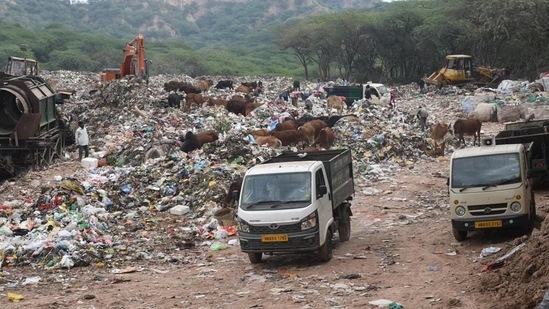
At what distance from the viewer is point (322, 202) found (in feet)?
38.0

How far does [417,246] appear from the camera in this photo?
1217 cm

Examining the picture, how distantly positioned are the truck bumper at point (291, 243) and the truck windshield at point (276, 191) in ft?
1.43

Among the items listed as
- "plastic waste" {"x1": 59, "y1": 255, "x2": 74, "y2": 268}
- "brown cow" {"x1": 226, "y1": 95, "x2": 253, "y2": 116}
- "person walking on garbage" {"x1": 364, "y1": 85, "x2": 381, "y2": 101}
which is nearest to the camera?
"plastic waste" {"x1": 59, "y1": 255, "x2": 74, "y2": 268}

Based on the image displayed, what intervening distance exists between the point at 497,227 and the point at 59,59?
7040 centimetres

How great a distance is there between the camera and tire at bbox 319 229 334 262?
11.3 metres

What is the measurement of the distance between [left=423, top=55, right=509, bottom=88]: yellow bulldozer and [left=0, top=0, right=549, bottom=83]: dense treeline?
2.33 m

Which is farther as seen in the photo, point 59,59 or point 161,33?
point 161,33

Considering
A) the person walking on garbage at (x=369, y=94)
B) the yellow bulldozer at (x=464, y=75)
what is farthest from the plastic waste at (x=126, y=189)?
the yellow bulldozer at (x=464, y=75)

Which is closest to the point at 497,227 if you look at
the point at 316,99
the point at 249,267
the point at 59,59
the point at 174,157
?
the point at 249,267

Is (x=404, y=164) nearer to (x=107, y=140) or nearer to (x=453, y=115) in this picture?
(x=107, y=140)

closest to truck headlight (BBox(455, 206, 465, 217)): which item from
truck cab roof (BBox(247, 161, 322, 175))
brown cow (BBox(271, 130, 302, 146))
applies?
truck cab roof (BBox(247, 161, 322, 175))

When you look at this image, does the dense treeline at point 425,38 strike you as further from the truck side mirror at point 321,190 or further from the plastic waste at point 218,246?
the truck side mirror at point 321,190

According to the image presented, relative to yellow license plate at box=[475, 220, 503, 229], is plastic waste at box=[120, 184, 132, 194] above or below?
below

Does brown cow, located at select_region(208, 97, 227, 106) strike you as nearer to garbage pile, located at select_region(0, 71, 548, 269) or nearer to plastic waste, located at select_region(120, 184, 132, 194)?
garbage pile, located at select_region(0, 71, 548, 269)
